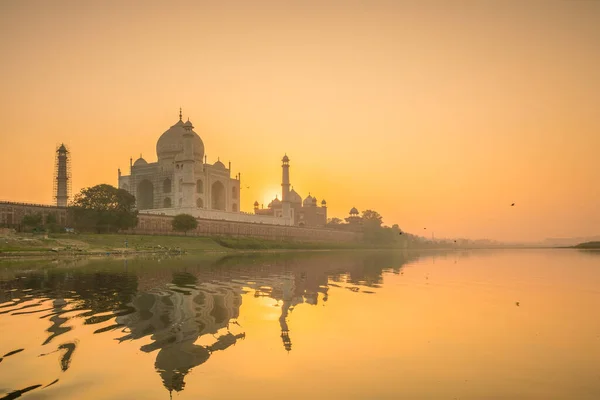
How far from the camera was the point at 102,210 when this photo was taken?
217ft

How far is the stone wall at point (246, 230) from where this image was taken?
77.4 m

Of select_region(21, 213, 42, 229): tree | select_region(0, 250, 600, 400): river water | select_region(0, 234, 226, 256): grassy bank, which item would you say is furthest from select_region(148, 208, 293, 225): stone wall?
select_region(0, 250, 600, 400): river water

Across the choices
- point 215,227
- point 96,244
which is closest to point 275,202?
point 215,227

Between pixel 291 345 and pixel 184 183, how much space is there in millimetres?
80372

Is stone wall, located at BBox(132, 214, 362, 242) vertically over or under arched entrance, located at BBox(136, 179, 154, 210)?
under

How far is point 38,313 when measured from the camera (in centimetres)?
1528

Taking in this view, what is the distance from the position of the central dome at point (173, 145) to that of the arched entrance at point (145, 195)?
602cm

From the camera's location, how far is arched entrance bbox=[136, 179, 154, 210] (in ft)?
334

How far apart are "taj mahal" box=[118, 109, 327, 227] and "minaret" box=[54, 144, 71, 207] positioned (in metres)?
12.9

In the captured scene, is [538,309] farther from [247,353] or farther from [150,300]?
[150,300]

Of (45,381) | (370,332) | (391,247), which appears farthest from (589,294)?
(391,247)

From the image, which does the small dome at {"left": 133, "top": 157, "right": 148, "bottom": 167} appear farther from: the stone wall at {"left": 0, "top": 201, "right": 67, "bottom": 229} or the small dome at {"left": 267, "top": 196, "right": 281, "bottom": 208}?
the stone wall at {"left": 0, "top": 201, "right": 67, "bottom": 229}

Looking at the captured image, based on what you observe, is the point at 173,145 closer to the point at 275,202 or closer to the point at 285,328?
the point at 275,202

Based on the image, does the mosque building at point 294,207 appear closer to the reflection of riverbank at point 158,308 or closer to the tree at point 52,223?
the tree at point 52,223
